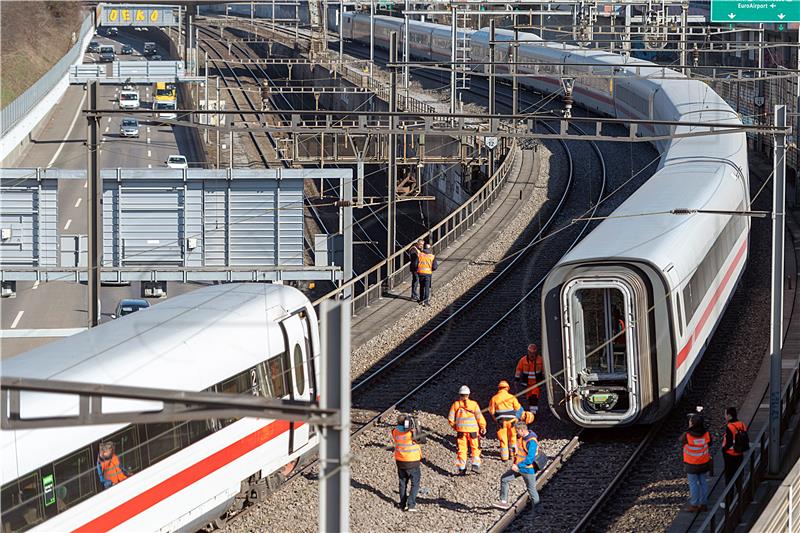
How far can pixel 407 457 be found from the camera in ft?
50.6

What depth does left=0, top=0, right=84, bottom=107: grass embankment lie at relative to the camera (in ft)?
244

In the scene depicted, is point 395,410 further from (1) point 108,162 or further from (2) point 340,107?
(2) point 340,107

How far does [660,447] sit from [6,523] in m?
10.2

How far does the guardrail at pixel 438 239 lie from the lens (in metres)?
27.3

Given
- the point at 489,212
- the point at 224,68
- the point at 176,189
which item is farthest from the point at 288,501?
the point at 224,68

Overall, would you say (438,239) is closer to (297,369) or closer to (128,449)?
(297,369)

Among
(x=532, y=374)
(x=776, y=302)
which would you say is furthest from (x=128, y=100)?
(x=776, y=302)

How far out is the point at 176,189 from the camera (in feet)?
91.7

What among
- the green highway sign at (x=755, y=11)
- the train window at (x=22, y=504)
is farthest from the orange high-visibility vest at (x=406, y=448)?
the green highway sign at (x=755, y=11)

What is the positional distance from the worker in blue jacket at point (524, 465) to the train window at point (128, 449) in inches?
190

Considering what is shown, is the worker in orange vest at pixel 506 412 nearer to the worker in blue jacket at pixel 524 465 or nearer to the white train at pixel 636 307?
the worker in blue jacket at pixel 524 465

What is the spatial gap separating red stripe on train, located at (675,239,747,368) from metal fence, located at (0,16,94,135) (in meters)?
34.7

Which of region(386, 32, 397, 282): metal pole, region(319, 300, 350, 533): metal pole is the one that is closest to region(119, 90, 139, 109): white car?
region(386, 32, 397, 282): metal pole

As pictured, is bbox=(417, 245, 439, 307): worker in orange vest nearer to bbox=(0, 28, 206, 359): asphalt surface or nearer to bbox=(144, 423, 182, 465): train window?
bbox=(0, 28, 206, 359): asphalt surface
